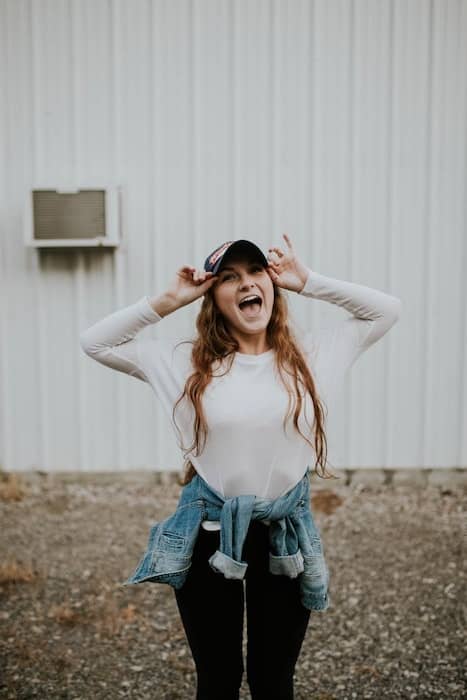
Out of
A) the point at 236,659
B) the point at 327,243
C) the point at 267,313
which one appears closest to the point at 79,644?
the point at 236,659

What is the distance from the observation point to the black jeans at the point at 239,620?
6.08ft

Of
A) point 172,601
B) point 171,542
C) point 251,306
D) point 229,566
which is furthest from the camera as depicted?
point 172,601

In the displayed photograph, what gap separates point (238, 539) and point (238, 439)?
28cm

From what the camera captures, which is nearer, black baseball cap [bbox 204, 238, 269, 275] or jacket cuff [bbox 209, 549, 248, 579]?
jacket cuff [bbox 209, 549, 248, 579]

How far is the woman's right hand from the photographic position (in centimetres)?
200

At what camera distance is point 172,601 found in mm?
3250

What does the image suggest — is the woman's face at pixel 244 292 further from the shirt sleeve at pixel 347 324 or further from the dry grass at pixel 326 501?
the dry grass at pixel 326 501

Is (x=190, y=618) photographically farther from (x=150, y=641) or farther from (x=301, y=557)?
(x=150, y=641)

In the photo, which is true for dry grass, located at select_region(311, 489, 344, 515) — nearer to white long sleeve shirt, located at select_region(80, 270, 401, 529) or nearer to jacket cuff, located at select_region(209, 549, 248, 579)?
white long sleeve shirt, located at select_region(80, 270, 401, 529)

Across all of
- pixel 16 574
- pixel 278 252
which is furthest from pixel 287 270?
pixel 16 574

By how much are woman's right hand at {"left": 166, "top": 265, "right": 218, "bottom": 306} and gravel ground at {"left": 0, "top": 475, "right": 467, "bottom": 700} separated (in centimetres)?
168

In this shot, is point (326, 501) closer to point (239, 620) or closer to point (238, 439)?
point (239, 620)

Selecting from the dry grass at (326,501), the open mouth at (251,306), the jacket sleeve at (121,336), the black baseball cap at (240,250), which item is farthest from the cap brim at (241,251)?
the dry grass at (326,501)

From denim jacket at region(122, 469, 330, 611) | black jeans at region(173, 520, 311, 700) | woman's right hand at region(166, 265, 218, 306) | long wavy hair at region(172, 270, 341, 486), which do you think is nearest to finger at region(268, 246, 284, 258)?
long wavy hair at region(172, 270, 341, 486)
